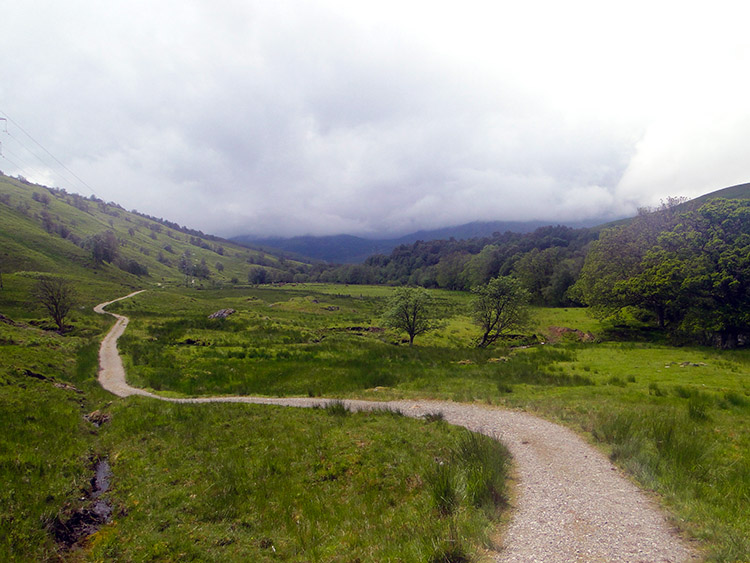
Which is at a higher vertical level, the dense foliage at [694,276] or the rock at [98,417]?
the dense foliage at [694,276]

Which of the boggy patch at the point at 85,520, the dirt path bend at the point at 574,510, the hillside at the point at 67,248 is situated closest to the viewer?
the dirt path bend at the point at 574,510

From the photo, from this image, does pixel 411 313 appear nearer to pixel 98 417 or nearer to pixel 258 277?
pixel 98 417

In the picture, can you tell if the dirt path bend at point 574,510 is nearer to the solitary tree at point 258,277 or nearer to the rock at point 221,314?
the rock at point 221,314

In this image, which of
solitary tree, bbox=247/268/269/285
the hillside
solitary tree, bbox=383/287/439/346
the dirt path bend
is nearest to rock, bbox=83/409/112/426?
the dirt path bend

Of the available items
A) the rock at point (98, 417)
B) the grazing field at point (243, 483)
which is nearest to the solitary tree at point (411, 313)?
the grazing field at point (243, 483)

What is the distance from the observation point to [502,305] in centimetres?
4200

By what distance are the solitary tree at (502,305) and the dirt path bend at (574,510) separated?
30.9m

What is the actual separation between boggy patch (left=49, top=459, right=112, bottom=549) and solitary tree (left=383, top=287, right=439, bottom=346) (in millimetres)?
A: 35912

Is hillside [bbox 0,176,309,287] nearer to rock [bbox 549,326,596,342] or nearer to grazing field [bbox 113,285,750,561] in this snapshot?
Answer: grazing field [bbox 113,285,750,561]

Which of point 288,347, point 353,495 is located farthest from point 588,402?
point 288,347

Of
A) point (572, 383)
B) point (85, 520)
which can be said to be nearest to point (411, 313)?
point (572, 383)

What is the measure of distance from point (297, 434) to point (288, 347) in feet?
75.5

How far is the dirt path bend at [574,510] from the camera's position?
562cm

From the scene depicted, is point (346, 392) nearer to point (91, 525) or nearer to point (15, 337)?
point (91, 525)
